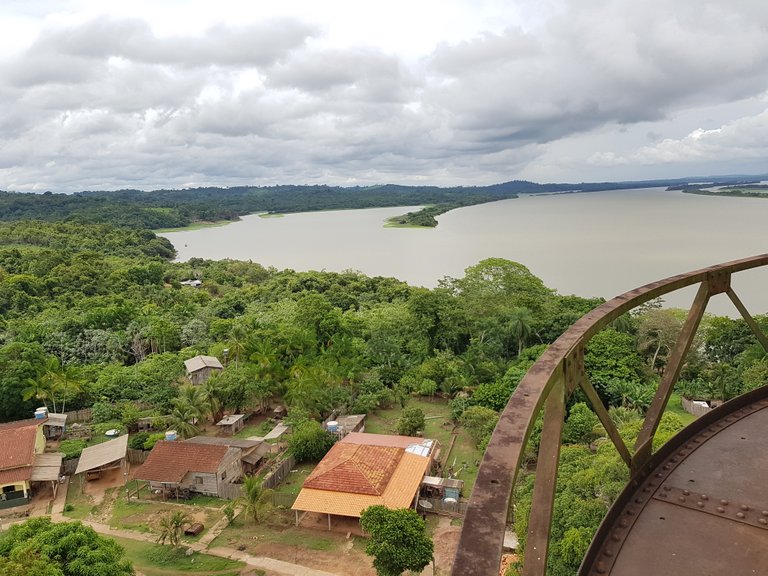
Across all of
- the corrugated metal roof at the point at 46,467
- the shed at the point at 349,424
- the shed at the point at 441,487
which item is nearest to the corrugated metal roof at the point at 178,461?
the corrugated metal roof at the point at 46,467

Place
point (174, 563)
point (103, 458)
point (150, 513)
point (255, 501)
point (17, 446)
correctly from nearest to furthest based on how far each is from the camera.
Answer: point (174, 563), point (255, 501), point (150, 513), point (17, 446), point (103, 458)

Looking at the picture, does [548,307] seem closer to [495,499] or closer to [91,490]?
[91,490]

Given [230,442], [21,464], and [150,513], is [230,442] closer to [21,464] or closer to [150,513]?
[150,513]

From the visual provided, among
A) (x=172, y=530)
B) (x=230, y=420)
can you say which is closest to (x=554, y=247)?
(x=230, y=420)

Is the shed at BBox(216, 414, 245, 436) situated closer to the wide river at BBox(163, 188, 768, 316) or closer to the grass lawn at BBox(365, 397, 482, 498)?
the grass lawn at BBox(365, 397, 482, 498)

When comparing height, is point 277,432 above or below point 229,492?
above

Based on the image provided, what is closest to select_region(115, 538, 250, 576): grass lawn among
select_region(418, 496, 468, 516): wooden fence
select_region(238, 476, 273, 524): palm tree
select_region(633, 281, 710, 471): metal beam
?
select_region(238, 476, 273, 524): palm tree

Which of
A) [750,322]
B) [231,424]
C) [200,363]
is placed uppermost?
[750,322]
